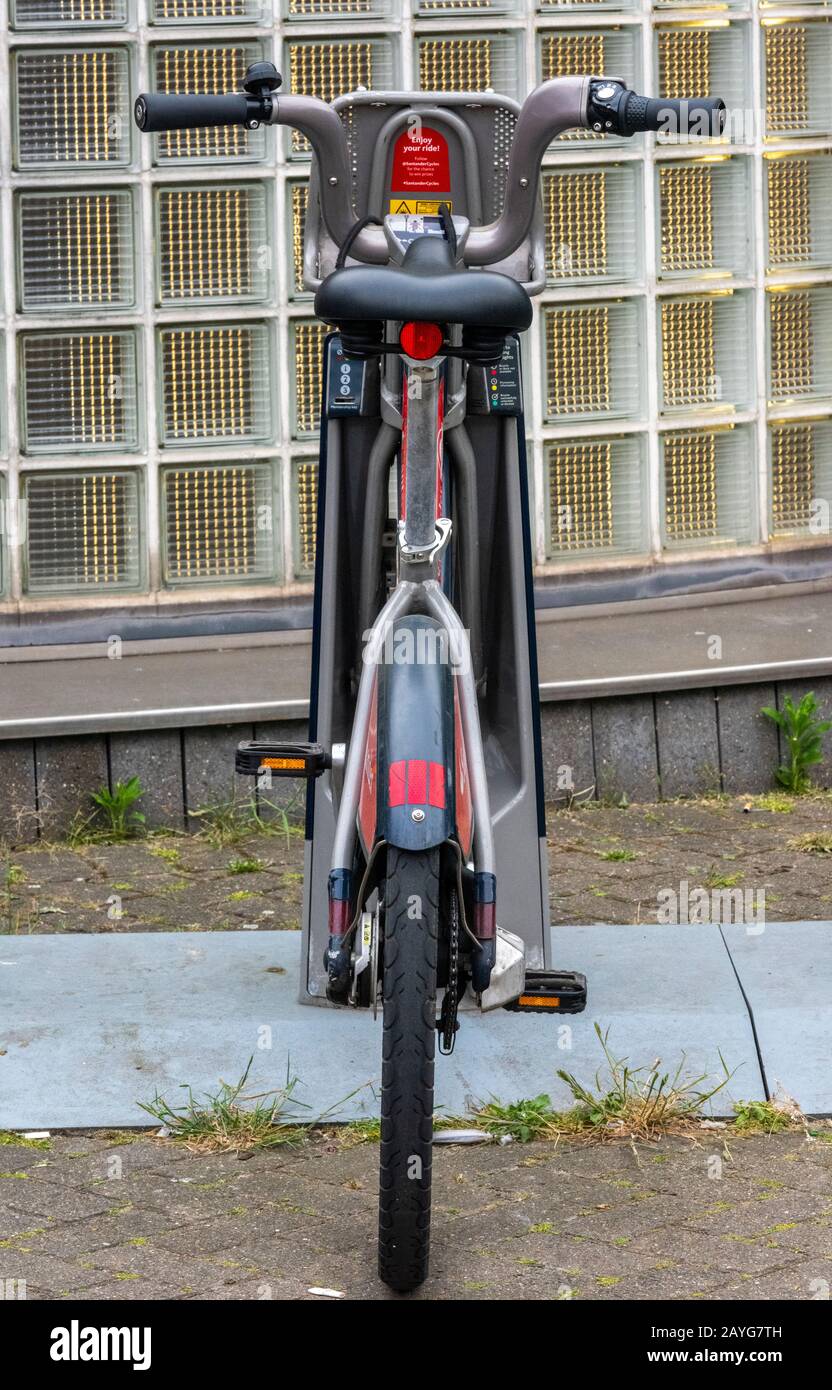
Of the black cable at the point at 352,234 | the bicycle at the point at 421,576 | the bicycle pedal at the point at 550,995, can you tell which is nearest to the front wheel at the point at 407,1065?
the bicycle at the point at 421,576

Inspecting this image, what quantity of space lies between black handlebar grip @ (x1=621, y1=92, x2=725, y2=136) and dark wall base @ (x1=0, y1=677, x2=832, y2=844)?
250 cm

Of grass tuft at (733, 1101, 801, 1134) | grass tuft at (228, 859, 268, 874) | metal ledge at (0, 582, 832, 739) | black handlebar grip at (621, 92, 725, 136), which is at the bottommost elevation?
grass tuft at (733, 1101, 801, 1134)

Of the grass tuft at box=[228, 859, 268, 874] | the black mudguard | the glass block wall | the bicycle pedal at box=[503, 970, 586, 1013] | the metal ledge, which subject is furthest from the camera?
the glass block wall

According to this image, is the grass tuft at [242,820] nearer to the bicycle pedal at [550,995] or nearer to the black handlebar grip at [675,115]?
the bicycle pedal at [550,995]

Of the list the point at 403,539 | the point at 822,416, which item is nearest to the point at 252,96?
the point at 403,539

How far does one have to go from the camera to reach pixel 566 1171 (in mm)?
3100

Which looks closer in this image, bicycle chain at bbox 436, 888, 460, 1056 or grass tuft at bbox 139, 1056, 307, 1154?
bicycle chain at bbox 436, 888, 460, 1056

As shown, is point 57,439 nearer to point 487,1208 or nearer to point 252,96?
point 252,96

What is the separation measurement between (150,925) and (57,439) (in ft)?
6.76

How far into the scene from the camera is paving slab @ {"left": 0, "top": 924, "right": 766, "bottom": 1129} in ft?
11.0

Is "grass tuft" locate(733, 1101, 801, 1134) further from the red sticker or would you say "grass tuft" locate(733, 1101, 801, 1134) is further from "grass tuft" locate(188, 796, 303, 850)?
"grass tuft" locate(188, 796, 303, 850)

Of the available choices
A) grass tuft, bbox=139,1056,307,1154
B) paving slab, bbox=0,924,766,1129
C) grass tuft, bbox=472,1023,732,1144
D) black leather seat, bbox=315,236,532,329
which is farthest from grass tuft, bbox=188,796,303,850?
black leather seat, bbox=315,236,532,329

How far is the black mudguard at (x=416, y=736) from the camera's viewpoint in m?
2.67

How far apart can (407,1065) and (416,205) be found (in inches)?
64.3
